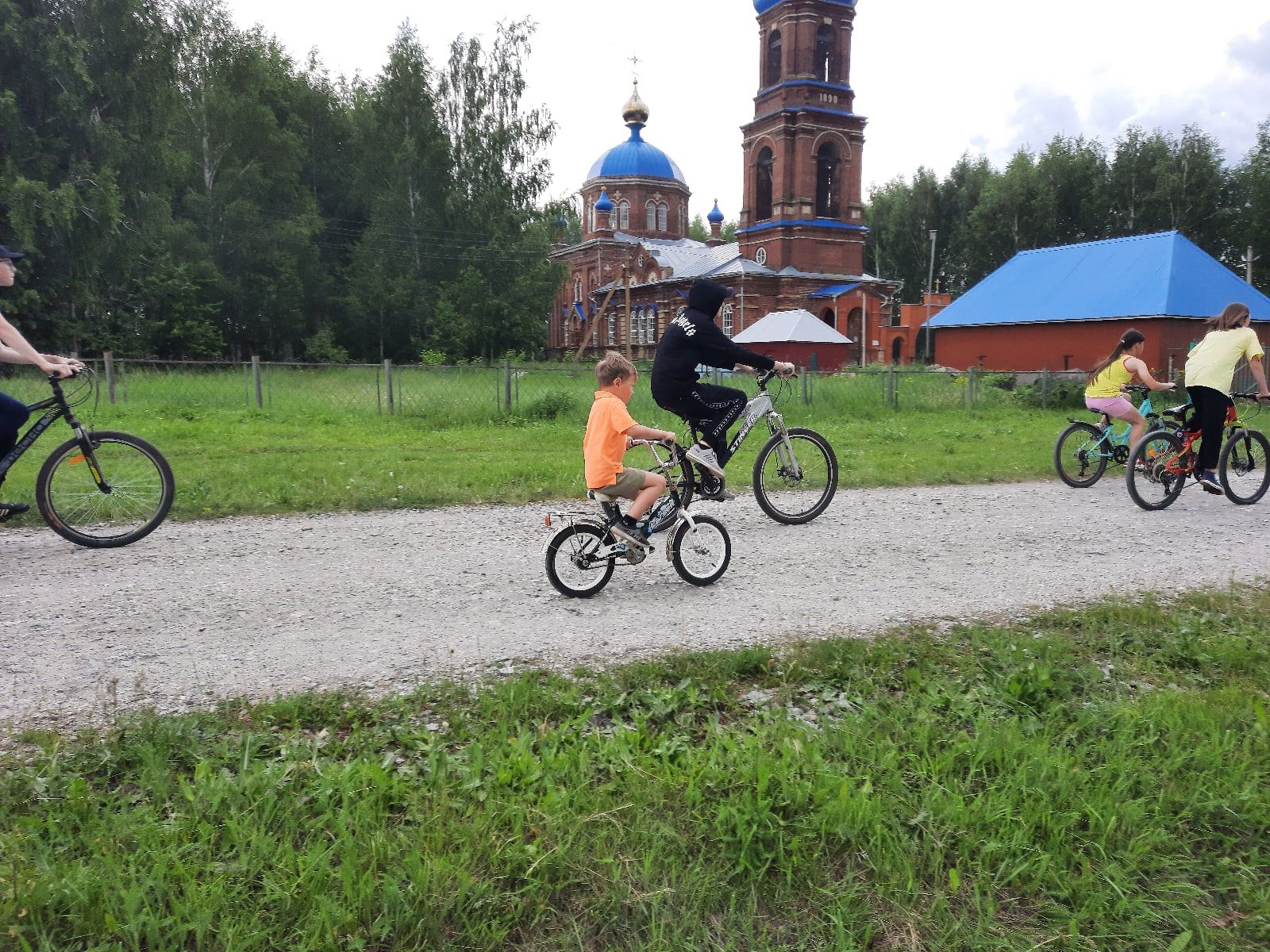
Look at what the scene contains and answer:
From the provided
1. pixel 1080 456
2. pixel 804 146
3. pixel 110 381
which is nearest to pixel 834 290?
pixel 804 146

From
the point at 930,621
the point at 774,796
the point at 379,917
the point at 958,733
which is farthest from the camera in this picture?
the point at 930,621

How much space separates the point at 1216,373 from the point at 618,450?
A: 6098mm

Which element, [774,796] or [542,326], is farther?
[542,326]

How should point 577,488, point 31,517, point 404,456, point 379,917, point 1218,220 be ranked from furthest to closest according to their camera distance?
point 1218,220
point 404,456
point 577,488
point 31,517
point 379,917

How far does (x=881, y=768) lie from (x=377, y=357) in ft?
146

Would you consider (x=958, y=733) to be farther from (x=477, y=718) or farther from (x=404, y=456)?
(x=404, y=456)

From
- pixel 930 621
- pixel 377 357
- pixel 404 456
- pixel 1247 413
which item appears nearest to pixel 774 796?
pixel 930 621

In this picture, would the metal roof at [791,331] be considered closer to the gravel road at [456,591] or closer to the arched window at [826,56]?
the arched window at [826,56]

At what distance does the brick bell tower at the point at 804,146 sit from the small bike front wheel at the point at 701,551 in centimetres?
4273

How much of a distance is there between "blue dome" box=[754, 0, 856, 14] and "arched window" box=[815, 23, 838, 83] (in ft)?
4.01

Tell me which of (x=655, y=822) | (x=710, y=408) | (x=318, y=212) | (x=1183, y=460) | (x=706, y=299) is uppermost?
(x=318, y=212)

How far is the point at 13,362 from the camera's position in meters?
5.63

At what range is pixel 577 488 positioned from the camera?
879cm

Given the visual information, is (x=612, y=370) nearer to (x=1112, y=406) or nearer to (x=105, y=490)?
(x=105, y=490)
